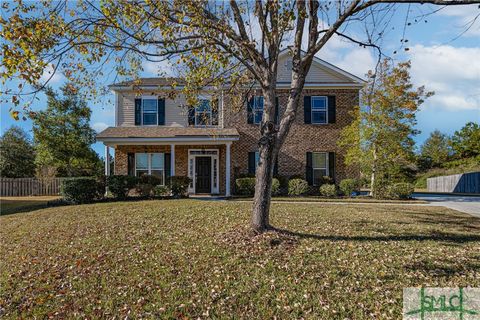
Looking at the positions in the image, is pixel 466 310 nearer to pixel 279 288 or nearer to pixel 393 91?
pixel 279 288

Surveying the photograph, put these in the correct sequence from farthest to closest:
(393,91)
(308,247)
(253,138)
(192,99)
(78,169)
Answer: (78,169)
(253,138)
(393,91)
(192,99)
(308,247)

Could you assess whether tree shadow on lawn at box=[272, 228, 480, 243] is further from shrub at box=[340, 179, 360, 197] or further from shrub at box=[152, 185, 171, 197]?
shrub at box=[340, 179, 360, 197]

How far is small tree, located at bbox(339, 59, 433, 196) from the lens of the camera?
17.6m

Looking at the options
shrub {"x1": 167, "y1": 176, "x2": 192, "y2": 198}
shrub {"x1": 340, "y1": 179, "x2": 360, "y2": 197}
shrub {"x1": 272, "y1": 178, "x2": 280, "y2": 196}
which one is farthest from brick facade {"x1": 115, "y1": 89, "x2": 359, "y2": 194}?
shrub {"x1": 167, "y1": 176, "x2": 192, "y2": 198}

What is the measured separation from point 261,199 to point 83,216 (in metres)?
6.38

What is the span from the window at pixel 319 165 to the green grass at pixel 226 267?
9926mm

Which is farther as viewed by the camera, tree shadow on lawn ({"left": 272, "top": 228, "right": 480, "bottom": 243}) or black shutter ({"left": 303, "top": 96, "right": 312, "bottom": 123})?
black shutter ({"left": 303, "top": 96, "right": 312, "bottom": 123})

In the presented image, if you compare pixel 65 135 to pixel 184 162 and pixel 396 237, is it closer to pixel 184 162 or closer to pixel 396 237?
pixel 184 162

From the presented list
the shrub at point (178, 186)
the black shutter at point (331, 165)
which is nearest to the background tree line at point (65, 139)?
the shrub at point (178, 186)

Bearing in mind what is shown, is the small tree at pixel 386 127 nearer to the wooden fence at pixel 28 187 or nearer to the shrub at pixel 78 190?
the shrub at pixel 78 190

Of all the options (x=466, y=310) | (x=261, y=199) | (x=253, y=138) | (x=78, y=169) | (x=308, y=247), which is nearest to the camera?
(x=466, y=310)

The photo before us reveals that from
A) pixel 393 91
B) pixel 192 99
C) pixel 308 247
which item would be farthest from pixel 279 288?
pixel 393 91

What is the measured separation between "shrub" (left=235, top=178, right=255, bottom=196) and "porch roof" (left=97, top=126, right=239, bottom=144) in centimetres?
216

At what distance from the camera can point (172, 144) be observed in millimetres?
17938
